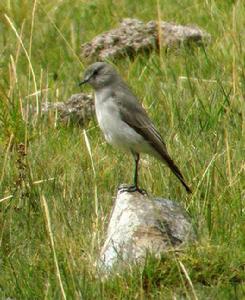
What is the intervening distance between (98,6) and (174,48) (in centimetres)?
181

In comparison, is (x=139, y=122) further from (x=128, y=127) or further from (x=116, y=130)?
(x=116, y=130)

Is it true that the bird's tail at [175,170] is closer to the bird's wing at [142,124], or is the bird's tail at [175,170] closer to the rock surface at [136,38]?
the bird's wing at [142,124]

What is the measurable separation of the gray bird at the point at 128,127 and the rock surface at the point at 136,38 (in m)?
Result: 3.11

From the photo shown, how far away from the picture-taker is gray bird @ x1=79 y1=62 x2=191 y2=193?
26.3ft

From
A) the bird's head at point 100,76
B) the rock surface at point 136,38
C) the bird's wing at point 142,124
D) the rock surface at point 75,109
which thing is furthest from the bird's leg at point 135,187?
the rock surface at point 136,38

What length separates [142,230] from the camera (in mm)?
7113

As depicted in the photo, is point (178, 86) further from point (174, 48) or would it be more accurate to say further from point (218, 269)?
point (218, 269)

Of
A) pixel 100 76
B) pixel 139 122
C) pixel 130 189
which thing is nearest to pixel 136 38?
pixel 100 76

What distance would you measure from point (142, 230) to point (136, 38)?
15.7 ft

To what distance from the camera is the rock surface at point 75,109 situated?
10039 mm

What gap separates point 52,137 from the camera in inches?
372

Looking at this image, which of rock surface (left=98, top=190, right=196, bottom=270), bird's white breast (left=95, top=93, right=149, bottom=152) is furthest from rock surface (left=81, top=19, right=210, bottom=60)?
rock surface (left=98, top=190, right=196, bottom=270)

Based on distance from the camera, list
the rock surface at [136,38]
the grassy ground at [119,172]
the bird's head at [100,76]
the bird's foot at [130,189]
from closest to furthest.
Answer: the grassy ground at [119,172] < the bird's foot at [130,189] < the bird's head at [100,76] < the rock surface at [136,38]

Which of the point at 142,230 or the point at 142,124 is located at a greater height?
the point at 142,124
